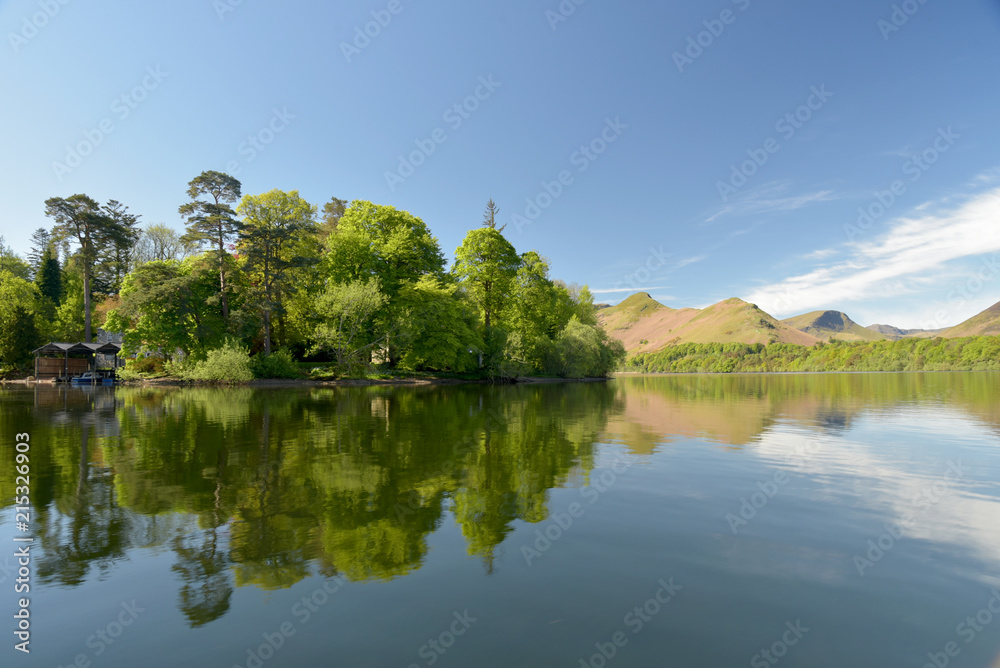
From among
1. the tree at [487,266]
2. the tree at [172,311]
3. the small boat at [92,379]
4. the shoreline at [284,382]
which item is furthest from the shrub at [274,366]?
the tree at [487,266]

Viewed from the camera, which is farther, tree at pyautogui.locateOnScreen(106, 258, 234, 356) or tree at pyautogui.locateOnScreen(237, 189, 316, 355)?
tree at pyautogui.locateOnScreen(237, 189, 316, 355)

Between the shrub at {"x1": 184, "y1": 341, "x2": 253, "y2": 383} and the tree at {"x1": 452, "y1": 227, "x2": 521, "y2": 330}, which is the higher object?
the tree at {"x1": 452, "y1": 227, "x2": 521, "y2": 330}

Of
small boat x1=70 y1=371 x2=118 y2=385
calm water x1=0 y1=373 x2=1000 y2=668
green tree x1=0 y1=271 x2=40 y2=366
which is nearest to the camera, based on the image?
calm water x1=0 y1=373 x2=1000 y2=668

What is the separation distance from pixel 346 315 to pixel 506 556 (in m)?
40.7

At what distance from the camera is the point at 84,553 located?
6.24 meters

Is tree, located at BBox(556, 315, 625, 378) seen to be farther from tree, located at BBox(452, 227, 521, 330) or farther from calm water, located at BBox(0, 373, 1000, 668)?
calm water, located at BBox(0, 373, 1000, 668)

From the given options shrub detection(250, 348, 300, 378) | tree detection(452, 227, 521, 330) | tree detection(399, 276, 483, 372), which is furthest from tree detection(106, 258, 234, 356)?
tree detection(452, 227, 521, 330)

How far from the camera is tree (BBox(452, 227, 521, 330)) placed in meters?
56.5

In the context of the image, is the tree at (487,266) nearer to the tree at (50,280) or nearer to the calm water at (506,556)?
the calm water at (506,556)

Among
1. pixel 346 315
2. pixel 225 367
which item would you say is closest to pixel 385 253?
pixel 346 315

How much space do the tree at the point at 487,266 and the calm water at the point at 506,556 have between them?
44.7 meters

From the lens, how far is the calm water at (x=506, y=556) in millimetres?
4301

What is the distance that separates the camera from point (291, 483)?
372 inches

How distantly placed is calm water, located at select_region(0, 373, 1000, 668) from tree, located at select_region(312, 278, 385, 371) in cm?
3083
